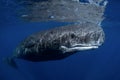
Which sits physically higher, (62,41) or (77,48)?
(62,41)

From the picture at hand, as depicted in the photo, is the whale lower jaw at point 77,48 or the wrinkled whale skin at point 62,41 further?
the wrinkled whale skin at point 62,41

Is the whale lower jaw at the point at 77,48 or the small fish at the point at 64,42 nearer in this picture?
the whale lower jaw at the point at 77,48

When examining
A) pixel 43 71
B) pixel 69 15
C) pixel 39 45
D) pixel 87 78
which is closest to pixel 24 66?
pixel 43 71

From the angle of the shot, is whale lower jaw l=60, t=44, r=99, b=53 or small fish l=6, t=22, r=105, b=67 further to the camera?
small fish l=6, t=22, r=105, b=67

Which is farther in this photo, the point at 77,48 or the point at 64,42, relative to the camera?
the point at 64,42

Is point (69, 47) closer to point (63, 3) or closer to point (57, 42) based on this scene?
point (57, 42)

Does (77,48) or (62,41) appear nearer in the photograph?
(77,48)

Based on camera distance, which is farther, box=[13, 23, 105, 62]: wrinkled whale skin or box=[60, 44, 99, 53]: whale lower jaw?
box=[13, 23, 105, 62]: wrinkled whale skin

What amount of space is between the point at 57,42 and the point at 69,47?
304 millimetres

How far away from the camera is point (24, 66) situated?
44.0 meters

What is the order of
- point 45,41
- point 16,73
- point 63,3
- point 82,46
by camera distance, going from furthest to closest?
point 16,73 → point 63,3 → point 45,41 → point 82,46

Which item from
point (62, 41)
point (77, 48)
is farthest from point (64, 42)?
point (77, 48)

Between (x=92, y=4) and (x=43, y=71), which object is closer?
(x=92, y=4)

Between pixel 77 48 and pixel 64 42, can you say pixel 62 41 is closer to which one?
pixel 64 42
